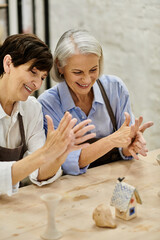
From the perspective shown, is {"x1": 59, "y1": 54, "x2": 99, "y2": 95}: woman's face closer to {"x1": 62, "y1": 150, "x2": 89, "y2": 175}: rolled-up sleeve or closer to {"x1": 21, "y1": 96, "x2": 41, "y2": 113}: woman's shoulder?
{"x1": 21, "y1": 96, "x2": 41, "y2": 113}: woman's shoulder

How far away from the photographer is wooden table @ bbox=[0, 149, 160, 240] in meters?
1.56

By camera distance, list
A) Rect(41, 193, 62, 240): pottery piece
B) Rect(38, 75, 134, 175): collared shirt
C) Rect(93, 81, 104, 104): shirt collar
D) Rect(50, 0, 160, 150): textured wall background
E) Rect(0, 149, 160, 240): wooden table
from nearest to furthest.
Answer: Rect(41, 193, 62, 240): pottery piece → Rect(0, 149, 160, 240): wooden table → Rect(38, 75, 134, 175): collared shirt → Rect(93, 81, 104, 104): shirt collar → Rect(50, 0, 160, 150): textured wall background

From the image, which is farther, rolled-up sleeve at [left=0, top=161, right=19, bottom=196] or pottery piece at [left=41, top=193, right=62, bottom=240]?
rolled-up sleeve at [left=0, top=161, right=19, bottom=196]

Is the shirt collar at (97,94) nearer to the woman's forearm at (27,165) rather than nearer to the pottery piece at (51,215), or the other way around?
the woman's forearm at (27,165)

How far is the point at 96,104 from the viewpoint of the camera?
2.71m

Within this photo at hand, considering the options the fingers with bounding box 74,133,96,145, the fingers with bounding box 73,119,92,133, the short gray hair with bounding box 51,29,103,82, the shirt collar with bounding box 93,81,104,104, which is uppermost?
the short gray hair with bounding box 51,29,103,82

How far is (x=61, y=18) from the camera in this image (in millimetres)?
4703

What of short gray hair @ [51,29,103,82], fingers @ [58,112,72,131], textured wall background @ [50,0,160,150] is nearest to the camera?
fingers @ [58,112,72,131]

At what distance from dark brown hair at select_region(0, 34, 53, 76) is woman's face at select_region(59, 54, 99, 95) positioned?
1.16 feet

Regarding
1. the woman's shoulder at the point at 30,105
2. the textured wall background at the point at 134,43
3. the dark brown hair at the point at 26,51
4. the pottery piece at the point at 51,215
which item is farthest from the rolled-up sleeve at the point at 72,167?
the textured wall background at the point at 134,43

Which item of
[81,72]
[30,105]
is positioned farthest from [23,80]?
[81,72]

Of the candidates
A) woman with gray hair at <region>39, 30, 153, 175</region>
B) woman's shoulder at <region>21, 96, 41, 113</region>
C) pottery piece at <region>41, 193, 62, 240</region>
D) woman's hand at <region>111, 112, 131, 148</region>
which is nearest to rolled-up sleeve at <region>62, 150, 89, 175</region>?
woman with gray hair at <region>39, 30, 153, 175</region>

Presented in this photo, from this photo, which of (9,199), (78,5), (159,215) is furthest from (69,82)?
(78,5)

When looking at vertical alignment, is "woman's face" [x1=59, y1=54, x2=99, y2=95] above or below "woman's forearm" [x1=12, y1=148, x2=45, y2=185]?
above
